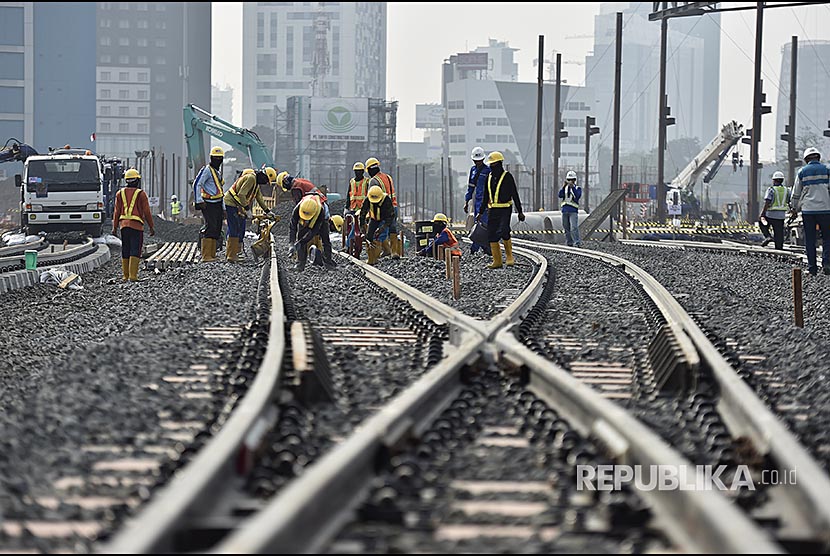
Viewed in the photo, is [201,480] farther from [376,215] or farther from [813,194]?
[376,215]

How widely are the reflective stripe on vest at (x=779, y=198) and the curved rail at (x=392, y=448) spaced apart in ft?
53.3

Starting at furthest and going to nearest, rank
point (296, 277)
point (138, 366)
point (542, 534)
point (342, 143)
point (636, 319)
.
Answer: point (342, 143)
point (296, 277)
point (636, 319)
point (138, 366)
point (542, 534)

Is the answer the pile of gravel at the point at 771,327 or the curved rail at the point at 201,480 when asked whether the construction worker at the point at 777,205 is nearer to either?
the pile of gravel at the point at 771,327

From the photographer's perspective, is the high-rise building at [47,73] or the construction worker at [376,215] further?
the high-rise building at [47,73]

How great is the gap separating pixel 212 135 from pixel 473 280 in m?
31.0

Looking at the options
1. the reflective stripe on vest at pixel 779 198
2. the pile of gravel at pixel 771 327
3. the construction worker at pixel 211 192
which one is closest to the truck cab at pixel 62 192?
the construction worker at pixel 211 192

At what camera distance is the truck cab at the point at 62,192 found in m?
30.9

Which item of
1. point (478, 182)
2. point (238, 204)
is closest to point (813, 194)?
point (478, 182)

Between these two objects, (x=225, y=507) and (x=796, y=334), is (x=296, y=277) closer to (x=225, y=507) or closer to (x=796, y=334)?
(x=796, y=334)

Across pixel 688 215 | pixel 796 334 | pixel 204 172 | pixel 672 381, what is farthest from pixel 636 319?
pixel 688 215

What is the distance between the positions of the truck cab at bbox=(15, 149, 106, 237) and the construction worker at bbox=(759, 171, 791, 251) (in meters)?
17.1

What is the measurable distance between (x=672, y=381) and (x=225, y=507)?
320 centimetres

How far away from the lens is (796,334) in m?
8.95

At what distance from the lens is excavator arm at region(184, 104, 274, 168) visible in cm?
4059
